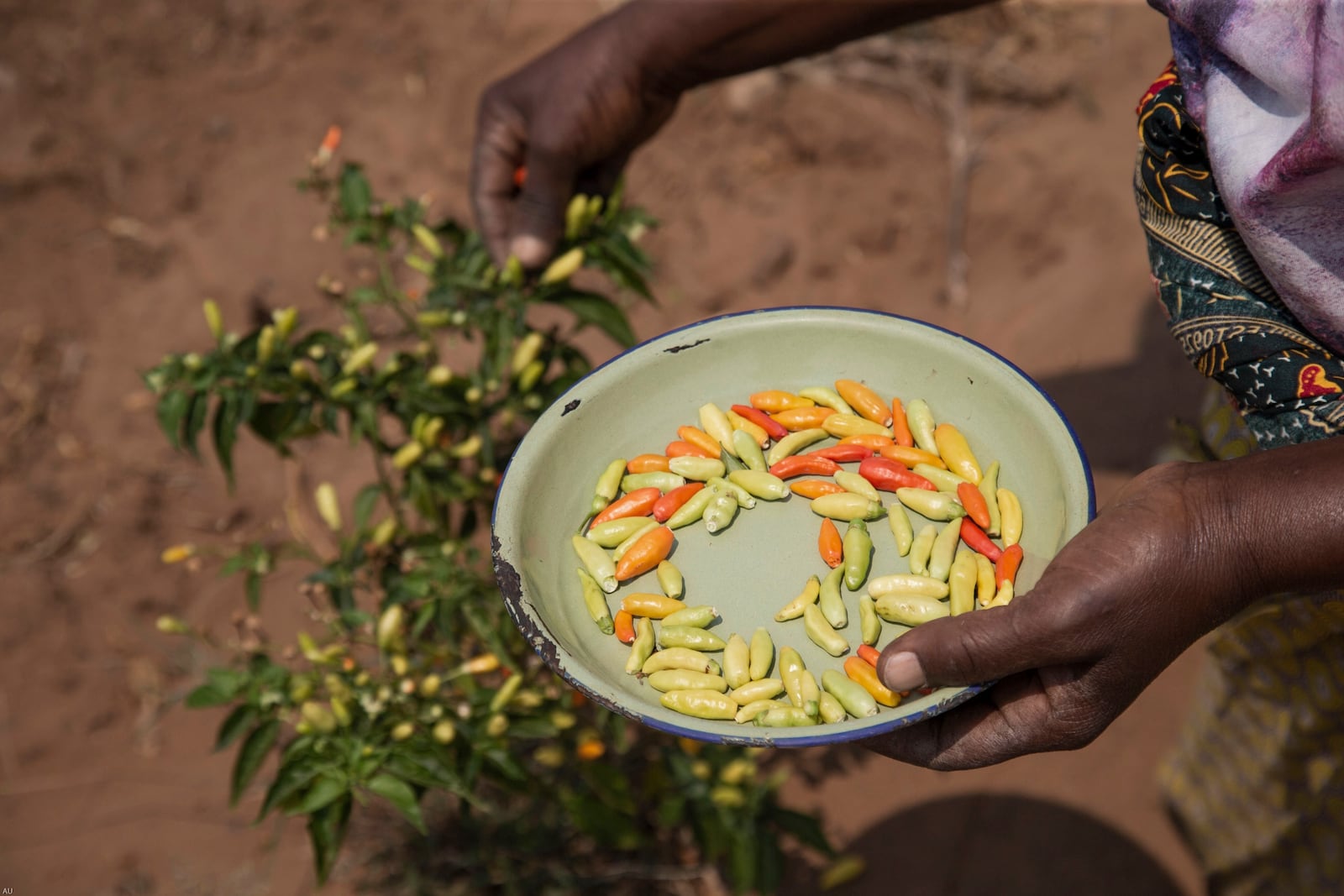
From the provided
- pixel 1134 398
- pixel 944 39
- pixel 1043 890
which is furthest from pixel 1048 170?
pixel 1043 890

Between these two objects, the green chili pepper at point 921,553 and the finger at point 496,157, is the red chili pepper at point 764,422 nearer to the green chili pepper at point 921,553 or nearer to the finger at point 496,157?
the green chili pepper at point 921,553

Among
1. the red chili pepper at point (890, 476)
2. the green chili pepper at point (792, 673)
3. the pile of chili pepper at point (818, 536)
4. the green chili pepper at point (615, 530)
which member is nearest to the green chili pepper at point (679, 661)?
the pile of chili pepper at point (818, 536)

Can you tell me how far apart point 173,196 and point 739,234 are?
232cm

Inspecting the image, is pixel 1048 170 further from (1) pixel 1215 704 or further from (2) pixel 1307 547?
(2) pixel 1307 547

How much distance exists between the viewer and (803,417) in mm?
1837

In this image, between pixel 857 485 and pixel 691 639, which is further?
pixel 857 485

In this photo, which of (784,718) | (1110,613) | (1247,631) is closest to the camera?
(1110,613)

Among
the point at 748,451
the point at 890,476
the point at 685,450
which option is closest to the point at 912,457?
the point at 890,476

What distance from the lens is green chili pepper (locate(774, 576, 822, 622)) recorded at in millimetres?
1633

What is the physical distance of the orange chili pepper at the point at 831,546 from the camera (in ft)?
5.48

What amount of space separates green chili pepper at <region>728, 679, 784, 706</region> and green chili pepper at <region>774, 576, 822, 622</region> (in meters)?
0.11

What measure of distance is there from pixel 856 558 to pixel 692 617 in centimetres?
27

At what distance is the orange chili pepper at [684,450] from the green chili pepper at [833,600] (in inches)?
12.7

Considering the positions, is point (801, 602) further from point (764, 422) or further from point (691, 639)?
point (764, 422)
